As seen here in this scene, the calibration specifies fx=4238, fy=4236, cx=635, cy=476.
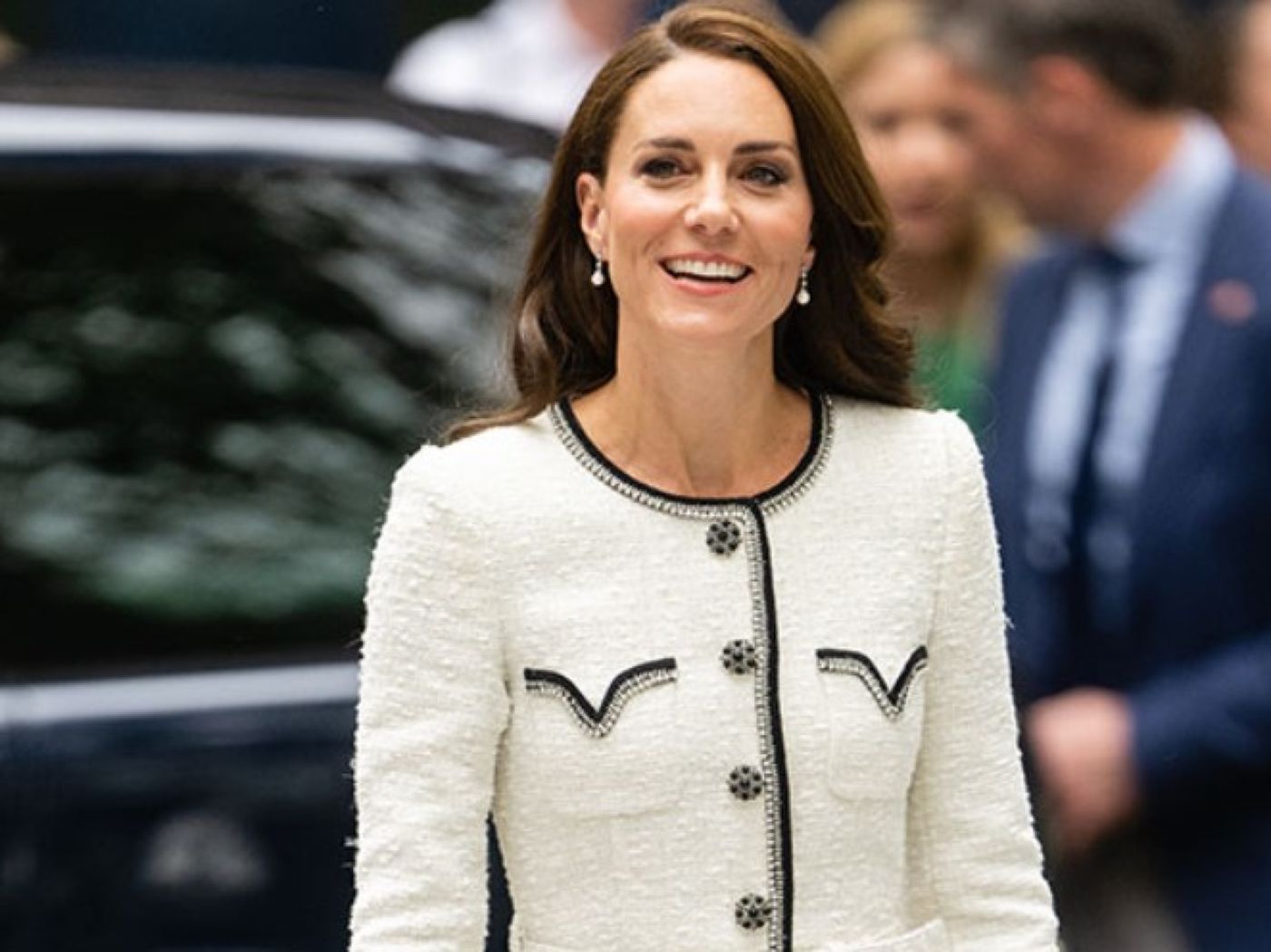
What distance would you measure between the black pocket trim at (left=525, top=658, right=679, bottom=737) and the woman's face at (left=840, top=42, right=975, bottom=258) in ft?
12.5

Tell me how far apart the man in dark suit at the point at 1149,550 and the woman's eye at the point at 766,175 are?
227 cm

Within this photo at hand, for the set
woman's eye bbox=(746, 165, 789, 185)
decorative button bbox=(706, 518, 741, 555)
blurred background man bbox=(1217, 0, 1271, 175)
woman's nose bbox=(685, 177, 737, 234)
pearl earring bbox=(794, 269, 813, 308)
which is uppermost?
blurred background man bbox=(1217, 0, 1271, 175)

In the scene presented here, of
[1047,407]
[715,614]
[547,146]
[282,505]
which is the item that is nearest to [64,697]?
[282,505]

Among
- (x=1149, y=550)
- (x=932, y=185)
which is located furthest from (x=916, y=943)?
(x=932, y=185)

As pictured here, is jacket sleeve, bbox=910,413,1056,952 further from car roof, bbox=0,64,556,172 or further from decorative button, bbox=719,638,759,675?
car roof, bbox=0,64,556,172

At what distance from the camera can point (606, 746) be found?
132 inches

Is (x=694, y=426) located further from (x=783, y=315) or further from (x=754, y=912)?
(x=754, y=912)

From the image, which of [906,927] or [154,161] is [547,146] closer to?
[154,161]

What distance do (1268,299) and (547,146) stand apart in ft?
3.26

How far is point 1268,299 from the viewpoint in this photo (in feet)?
18.5

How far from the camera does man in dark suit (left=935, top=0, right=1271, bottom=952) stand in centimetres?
562

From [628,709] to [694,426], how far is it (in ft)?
0.84

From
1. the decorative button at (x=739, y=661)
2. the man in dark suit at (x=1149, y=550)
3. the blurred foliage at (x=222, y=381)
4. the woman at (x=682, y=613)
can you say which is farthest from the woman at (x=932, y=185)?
the decorative button at (x=739, y=661)

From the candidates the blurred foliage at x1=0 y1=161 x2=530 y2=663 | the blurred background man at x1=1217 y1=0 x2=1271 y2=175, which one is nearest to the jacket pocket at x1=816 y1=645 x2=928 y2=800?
the blurred foliage at x1=0 y1=161 x2=530 y2=663
